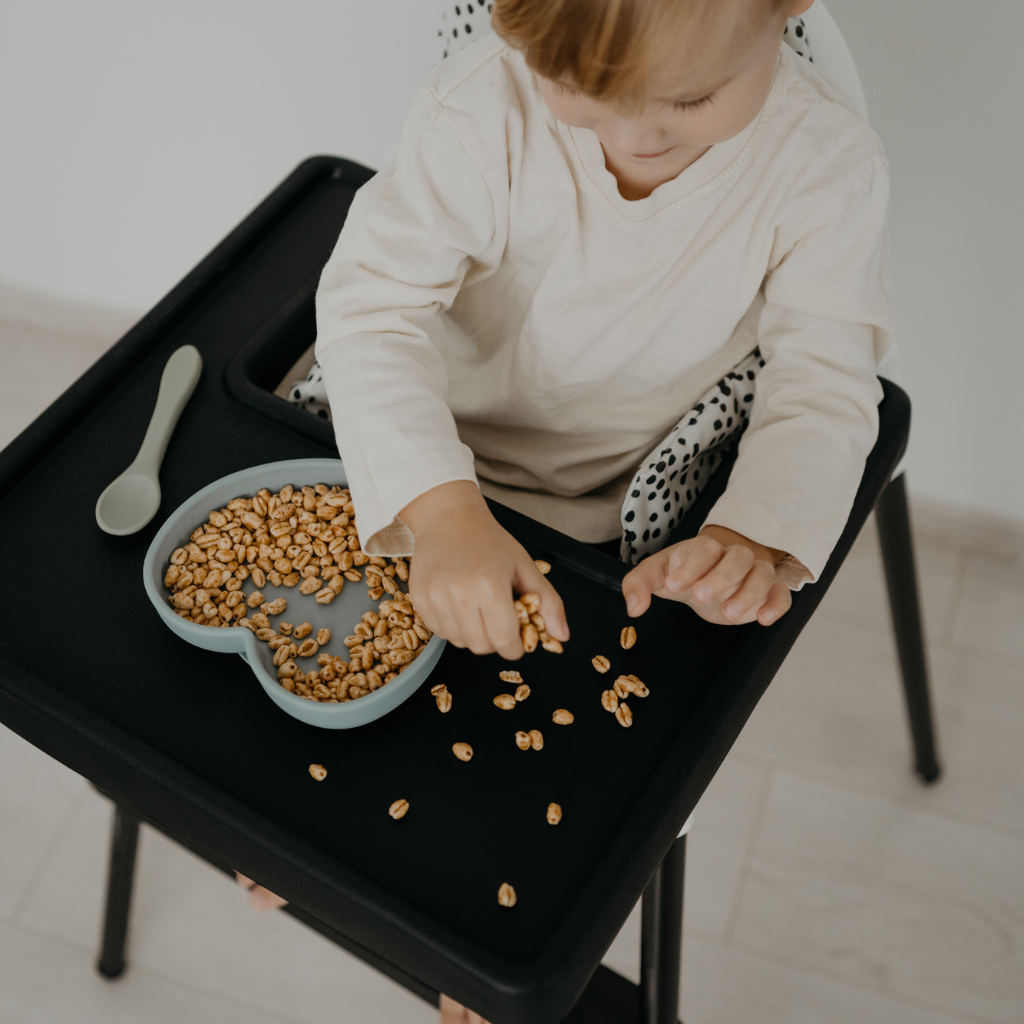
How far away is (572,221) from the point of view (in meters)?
0.73

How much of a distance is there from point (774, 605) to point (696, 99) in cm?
30

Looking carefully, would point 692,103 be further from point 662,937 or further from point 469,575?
point 662,937

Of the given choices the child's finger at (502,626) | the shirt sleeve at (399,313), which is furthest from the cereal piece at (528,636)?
the shirt sleeve at (399,313)

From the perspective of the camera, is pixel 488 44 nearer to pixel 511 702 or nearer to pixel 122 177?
pixel 511 702

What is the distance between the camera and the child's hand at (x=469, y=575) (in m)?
0.58

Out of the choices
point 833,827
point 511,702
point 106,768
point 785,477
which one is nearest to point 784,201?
point 785,477

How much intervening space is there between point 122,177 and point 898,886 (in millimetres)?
1498

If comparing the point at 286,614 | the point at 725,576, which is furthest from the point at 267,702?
the point at 725,576

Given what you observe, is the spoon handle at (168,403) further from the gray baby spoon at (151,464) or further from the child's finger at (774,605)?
the child's finger at (774,605)

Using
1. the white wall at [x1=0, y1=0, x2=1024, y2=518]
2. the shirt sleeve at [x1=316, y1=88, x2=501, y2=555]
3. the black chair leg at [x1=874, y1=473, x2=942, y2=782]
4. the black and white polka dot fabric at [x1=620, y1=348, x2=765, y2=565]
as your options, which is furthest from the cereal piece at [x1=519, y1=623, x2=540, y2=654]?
the white wall at [x1=0, y1=0, x2=1024, y2=518]

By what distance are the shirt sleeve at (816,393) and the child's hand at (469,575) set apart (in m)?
0.15

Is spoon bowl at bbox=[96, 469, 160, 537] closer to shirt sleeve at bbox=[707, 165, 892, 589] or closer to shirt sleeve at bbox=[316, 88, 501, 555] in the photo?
shirt sleeve at bbox=[316, 88, 501, 555]

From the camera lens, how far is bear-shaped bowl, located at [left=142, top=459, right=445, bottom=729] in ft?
1.89

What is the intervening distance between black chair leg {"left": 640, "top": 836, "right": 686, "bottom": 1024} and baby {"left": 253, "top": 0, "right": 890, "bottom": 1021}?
206mm
